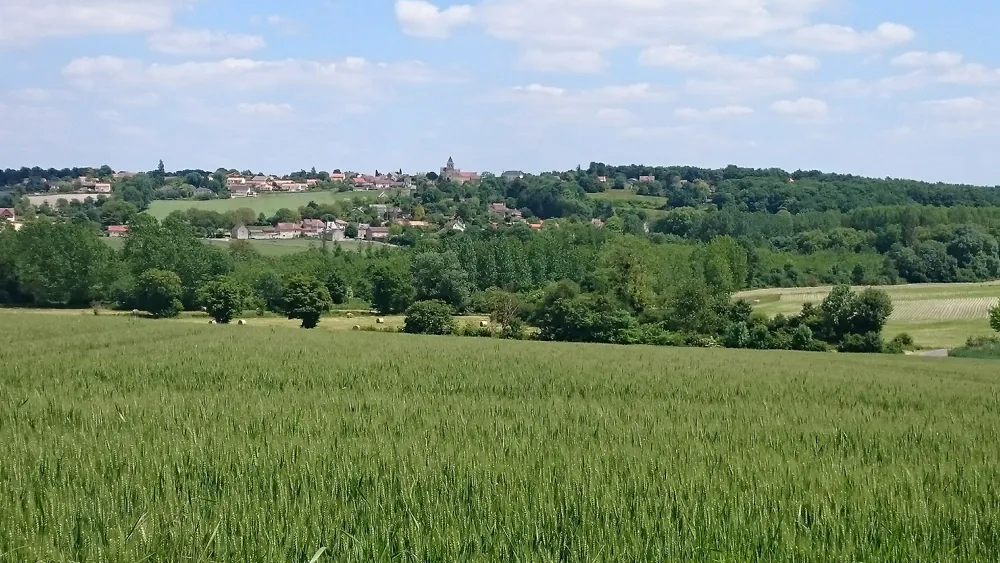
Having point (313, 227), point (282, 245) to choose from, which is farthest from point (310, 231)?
point (282, 245)

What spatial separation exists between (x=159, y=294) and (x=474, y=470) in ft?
223

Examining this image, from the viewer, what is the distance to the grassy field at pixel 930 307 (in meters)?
71.1

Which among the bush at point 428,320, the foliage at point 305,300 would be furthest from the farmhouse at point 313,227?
the bush at point 428,320

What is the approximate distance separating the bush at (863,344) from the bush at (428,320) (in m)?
27.2

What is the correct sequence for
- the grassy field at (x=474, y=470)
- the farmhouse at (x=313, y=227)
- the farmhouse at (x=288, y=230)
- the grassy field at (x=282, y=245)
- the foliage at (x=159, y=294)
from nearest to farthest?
the grassy field at (x=474, y=470) → the foliage at (x=159, y=294) → the grassy field at (x=282, y=245) → the farmhouse at (x=288, y=230) → the farmhouse at (x=313, y=227)

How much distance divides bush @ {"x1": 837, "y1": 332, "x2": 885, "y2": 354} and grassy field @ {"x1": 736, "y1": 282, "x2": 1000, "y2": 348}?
554cm

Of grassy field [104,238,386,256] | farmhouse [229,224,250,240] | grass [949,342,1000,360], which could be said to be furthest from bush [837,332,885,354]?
farmhouse [229,224,250,240]

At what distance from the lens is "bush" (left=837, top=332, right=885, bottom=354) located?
5959 centimetres

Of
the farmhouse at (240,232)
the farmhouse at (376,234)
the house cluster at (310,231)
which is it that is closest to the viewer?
the farmhouse at (240,232)

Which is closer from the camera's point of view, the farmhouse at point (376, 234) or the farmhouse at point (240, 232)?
the farmhouse at point (240, 232)

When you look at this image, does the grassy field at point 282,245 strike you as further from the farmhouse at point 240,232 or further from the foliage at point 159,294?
the foliage at point 159,294

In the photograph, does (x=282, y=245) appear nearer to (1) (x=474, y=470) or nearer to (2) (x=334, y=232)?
(2) (x=334, y=232)

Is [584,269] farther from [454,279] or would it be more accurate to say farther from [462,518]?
[462,518]

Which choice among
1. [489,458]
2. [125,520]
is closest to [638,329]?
[489,458]
